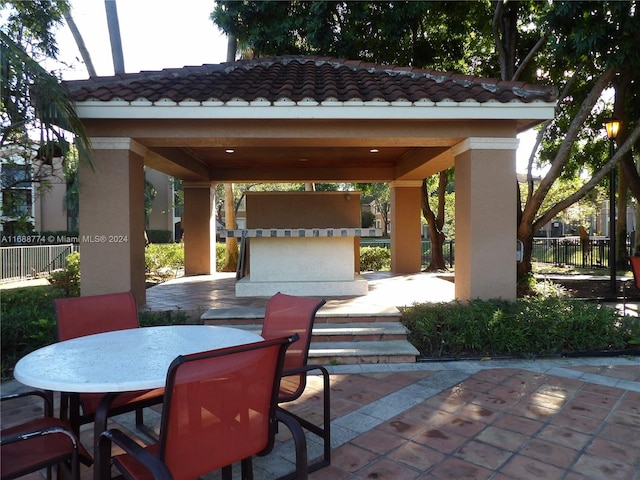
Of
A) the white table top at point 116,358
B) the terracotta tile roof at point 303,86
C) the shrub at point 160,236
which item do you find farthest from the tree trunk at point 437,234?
the shrub at point 160,236

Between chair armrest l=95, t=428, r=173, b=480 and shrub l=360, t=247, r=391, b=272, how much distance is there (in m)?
12.8

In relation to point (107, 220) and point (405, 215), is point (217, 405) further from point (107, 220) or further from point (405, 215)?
point (405, 215)

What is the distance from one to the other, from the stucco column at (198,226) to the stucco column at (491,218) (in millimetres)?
7347

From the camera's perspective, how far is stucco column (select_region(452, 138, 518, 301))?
6.56m

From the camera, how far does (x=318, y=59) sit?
9.91 m

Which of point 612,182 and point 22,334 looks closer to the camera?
point 22,334

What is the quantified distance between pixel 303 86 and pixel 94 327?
16.7 feet

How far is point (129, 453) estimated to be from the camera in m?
1.71

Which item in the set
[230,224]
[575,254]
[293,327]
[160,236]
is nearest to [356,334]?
[293,327]

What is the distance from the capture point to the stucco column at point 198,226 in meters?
11.5

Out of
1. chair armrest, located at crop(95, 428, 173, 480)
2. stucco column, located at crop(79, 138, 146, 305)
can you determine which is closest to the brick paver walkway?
chair armrest, located at crop(95, 428, 173, 480)

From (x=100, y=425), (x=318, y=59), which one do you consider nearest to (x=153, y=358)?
(x=100, y=425)

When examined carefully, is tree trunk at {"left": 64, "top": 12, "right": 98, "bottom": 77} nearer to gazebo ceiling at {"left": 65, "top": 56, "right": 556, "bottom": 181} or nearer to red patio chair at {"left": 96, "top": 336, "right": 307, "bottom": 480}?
gazebo ceiling at {"left": 65, "top": 56, "right": 556, "bottom": 181}

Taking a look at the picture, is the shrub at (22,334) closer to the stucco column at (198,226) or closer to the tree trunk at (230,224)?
the stucco column at (198,226)
